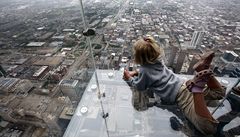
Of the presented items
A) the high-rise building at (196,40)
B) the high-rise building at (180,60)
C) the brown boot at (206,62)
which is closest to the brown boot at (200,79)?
the brown boot at (206,62)

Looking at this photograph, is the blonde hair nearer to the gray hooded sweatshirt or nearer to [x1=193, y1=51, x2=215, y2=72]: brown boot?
the gray hooded sweatshirt

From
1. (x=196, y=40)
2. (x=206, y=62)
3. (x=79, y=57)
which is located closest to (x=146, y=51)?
(x=206, y=62)

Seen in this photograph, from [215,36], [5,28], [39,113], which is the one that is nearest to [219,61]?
[215,36]

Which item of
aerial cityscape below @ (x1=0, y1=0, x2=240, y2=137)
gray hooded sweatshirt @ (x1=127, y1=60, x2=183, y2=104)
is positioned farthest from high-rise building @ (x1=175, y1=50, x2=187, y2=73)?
gray hooded sweatshirt @ (x1=127, y1=60, x2=183, y2=104)

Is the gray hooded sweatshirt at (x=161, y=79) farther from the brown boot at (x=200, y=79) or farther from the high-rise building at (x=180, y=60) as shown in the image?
the high-rise building at (x=180, y=60)

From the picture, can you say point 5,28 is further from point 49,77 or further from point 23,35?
point 49,77
